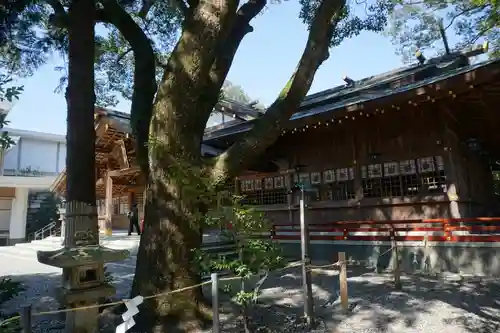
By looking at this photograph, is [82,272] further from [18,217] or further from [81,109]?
[18,217]

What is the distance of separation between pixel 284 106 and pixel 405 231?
4.83m

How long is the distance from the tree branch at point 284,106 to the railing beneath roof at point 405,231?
3.50 m

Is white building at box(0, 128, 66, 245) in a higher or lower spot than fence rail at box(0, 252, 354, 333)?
higher

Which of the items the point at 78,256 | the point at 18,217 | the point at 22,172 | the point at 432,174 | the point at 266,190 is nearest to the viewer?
the point at 78,256

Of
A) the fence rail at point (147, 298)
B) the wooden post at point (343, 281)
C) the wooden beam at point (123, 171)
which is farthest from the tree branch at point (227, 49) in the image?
the wooden beam at point (123, 171)

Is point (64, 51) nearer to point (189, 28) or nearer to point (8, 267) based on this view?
point (189, 28)

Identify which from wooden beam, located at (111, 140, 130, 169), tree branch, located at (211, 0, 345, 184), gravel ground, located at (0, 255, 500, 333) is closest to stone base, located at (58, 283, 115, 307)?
gravel ground, located at (0, 255, 500, 333)

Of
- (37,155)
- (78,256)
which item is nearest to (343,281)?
(78,256)

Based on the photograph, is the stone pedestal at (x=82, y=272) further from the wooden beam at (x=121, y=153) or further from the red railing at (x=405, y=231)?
the wooden beam at (x=121, y=153)

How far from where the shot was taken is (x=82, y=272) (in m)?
3.84

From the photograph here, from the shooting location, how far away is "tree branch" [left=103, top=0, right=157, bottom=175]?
5555mm

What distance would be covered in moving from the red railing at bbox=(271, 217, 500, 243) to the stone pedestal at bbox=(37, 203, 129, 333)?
4586mm

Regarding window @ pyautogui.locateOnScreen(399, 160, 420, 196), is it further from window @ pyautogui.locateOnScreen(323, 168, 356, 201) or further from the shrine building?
window @ pyautogui.locateOnScreen(323, 168, 356, 201)

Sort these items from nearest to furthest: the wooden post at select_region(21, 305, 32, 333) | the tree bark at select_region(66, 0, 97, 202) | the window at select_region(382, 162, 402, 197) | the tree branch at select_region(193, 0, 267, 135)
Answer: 1. the wooden post at select_region(21, 305, 32, 333)
2. the tree branch at select_region(193, 0, 267, 135)
3. the tree bark at select_region(66, 0, 97, 202)
4. the window at select_region(382, 162, 402, 197)
